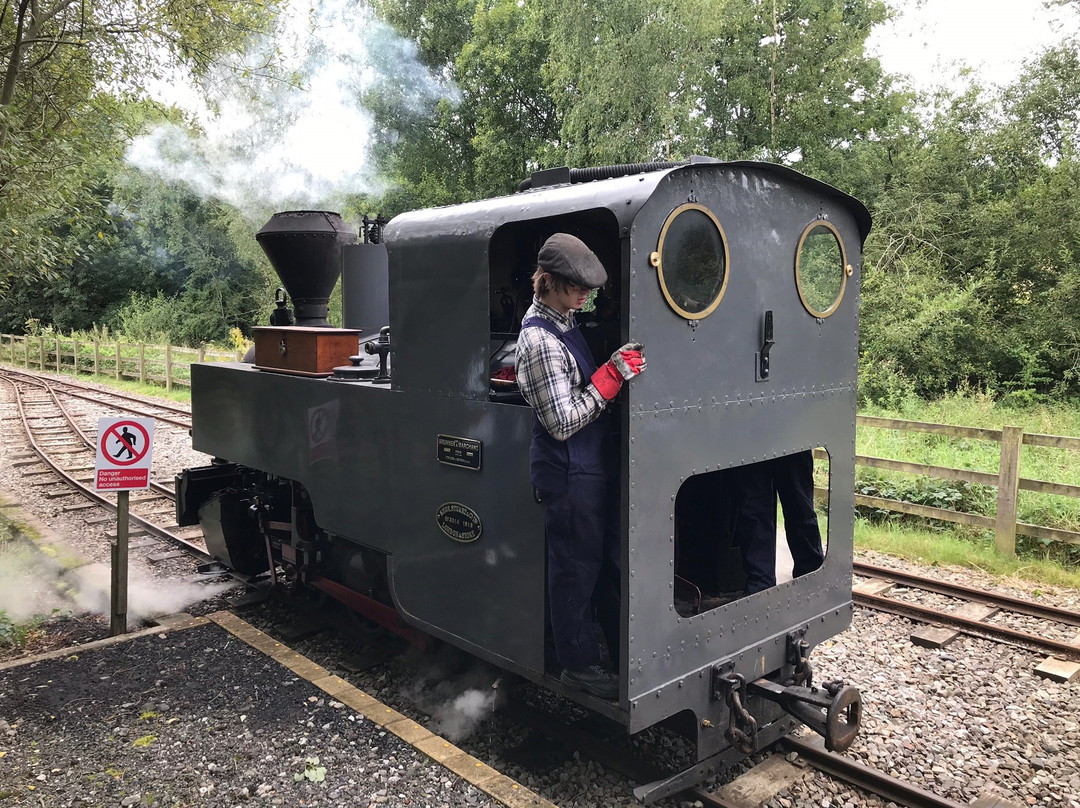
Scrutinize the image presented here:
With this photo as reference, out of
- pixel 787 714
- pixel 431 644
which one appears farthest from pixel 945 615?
pixel 431 644

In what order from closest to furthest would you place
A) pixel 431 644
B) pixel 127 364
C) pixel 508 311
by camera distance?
pixel 508 311 < pixel 431 644 < pixel 127 364

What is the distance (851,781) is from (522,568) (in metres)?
1.80

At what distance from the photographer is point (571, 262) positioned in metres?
2.96

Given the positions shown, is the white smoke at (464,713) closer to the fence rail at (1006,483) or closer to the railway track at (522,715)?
the railway track at (522,715)

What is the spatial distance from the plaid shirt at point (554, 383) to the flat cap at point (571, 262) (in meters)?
0.21

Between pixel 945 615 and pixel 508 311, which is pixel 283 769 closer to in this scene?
pixel 508 311

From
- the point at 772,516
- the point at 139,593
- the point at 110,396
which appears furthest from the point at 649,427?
the point at 110,396

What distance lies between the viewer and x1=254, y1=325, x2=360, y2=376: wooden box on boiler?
491cm

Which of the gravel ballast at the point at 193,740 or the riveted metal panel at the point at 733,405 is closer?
the riveted metal panel at the point at 733,405

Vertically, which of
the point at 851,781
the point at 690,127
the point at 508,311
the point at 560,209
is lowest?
the point at 851,781

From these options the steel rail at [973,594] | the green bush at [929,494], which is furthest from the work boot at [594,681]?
the green bush at [929,494]

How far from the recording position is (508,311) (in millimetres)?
4094

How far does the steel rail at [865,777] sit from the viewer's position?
3.42 metres

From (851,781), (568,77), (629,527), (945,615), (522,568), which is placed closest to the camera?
(629,527)
